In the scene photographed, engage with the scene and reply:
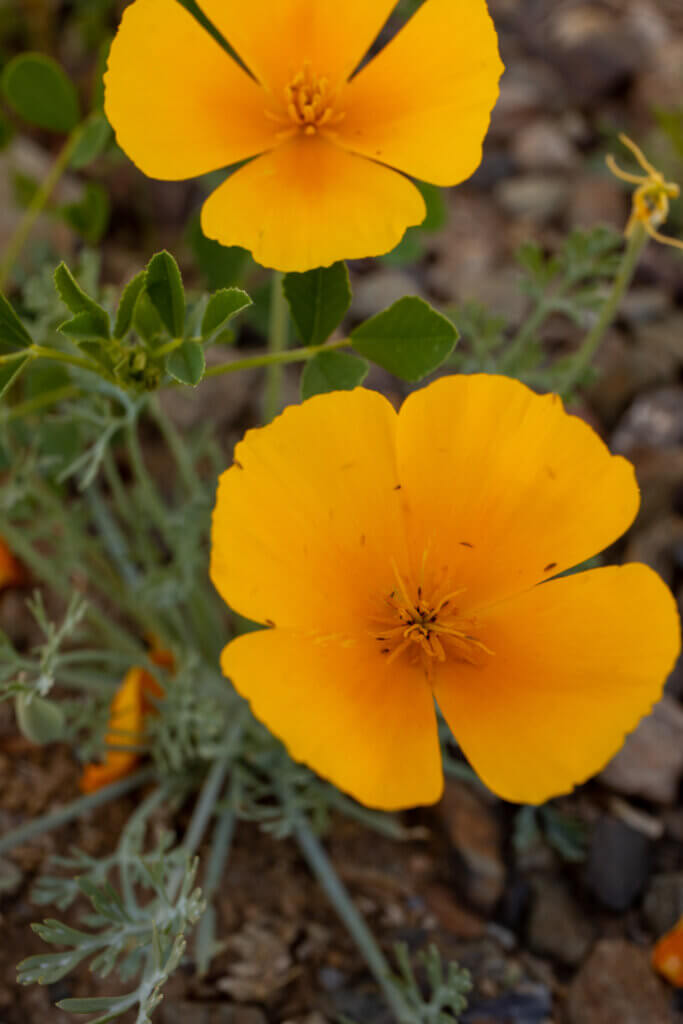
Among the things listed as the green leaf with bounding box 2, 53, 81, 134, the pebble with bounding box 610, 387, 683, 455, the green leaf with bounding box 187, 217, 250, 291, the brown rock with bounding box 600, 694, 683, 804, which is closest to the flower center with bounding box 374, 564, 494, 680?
the green leaf with bounding box 187, 217, 250, 291

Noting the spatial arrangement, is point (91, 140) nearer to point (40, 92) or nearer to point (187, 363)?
point (40, 92)

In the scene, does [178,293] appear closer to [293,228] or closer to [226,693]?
[293,228]

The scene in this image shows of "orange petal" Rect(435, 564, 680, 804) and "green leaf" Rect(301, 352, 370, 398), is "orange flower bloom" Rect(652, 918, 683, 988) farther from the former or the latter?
"green leaf" Rect(301, 352, 370, 398)

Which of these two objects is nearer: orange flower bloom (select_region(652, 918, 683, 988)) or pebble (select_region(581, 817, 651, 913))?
orange flower bloom (select_region(652, 918, 683, 988))

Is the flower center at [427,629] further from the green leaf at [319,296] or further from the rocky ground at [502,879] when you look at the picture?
the rocky ground at [502,879]

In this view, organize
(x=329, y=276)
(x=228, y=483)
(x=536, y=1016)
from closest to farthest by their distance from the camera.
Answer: (x=228, y=483) < (x=329, y=276) < (x=536, y=1016)

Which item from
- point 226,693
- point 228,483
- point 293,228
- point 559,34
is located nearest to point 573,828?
point 226,693
